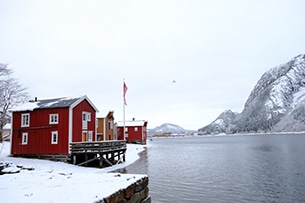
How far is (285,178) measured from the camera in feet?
58.6

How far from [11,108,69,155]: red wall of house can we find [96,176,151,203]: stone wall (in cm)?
1868

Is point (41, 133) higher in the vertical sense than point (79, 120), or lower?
lower

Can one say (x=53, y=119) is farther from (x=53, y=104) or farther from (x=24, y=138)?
(x=24, y=138)

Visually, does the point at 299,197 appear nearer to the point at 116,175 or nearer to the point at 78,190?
the point at 116,175

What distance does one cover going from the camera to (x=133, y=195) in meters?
7.09

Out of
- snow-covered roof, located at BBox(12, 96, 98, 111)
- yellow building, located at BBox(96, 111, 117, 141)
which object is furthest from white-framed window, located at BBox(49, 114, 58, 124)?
yellow building, located at BBox(96, 111, 117, 141)

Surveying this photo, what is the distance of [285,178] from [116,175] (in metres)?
14.3

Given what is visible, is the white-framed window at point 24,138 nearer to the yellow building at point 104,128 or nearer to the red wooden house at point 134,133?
the yellow building at point 104,128

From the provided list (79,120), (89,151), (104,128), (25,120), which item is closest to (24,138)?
(25,120)

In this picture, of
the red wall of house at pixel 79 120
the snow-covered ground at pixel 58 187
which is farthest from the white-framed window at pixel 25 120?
the snow-covered ground at pixel 58 187

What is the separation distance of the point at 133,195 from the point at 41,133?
21.4 meters

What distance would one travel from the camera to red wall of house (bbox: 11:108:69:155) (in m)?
25.0

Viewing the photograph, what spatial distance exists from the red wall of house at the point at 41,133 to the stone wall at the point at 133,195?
18.7 m

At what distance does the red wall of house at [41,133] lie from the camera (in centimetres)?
2495
